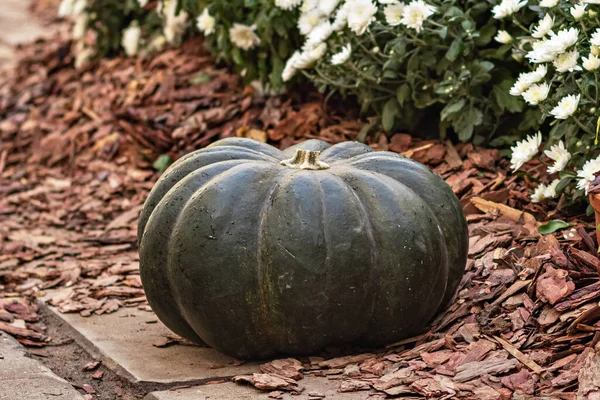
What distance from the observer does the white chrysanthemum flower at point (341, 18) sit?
4758mm

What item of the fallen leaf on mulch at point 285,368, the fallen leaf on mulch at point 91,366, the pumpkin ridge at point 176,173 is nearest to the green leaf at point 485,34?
the pumpkin ridge at point 176,173

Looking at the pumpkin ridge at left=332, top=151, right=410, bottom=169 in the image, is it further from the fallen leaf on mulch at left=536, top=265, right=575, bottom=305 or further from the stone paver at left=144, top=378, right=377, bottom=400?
the stone paver at left=144, top=378, right=377, bottom=400

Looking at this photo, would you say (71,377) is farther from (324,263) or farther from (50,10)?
(50,10)

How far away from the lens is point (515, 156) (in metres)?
4.07

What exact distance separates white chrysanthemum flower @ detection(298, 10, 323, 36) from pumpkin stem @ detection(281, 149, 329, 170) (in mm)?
1708

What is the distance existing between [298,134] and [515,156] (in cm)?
180

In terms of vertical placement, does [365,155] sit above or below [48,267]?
above

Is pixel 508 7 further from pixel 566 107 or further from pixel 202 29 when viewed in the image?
pixel 202 29

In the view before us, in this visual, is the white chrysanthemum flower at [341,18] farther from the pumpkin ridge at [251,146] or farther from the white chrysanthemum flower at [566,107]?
the white chrysanthemum flower at [566,107]

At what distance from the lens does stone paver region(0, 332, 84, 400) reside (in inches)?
129

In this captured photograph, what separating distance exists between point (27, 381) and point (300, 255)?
1124 mm

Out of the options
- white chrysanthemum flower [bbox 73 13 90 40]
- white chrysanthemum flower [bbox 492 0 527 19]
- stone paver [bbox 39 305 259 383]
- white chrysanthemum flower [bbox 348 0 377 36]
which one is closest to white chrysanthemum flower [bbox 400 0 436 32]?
white chrysanthemum flower [bbox 348 0 377 36]

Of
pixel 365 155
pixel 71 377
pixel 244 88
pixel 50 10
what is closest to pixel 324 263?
pixel 365 155

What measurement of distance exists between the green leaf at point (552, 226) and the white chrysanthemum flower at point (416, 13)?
3.99ft
